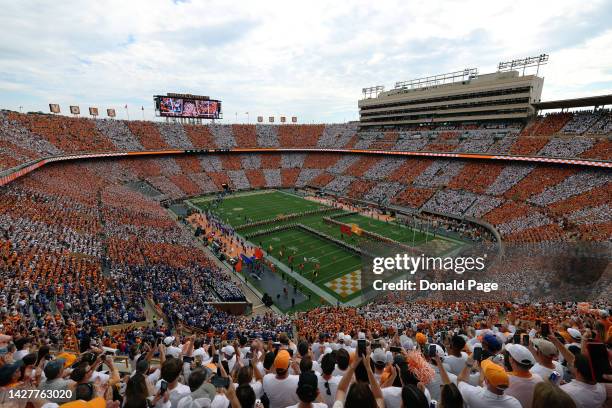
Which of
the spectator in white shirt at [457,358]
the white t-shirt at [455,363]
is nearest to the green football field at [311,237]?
the spectator in white shirt at [457,358]

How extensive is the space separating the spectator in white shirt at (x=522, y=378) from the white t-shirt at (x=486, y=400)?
0.58 metres

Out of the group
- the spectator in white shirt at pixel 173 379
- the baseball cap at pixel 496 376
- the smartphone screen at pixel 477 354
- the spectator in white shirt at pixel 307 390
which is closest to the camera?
the spectator in white shirt at pixel 307 390

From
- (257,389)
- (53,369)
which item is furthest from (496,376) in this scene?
(53,369)

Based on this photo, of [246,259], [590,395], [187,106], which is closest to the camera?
[590,395]

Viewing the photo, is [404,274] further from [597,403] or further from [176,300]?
[597,403]

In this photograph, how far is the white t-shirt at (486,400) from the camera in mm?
3496

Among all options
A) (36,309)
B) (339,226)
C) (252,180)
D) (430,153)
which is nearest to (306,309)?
(36,309)

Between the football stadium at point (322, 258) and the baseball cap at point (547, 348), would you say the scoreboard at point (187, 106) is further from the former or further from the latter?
the baseball cap at point (547, 348)

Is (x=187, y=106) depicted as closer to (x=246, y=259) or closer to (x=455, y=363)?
(x=246, y=259)

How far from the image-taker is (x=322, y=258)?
29078mm

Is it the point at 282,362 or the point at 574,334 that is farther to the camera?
the point at 574,334

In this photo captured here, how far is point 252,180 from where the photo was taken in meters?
64.0

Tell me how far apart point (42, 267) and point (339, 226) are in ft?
91.0

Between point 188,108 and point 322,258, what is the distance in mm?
57605
